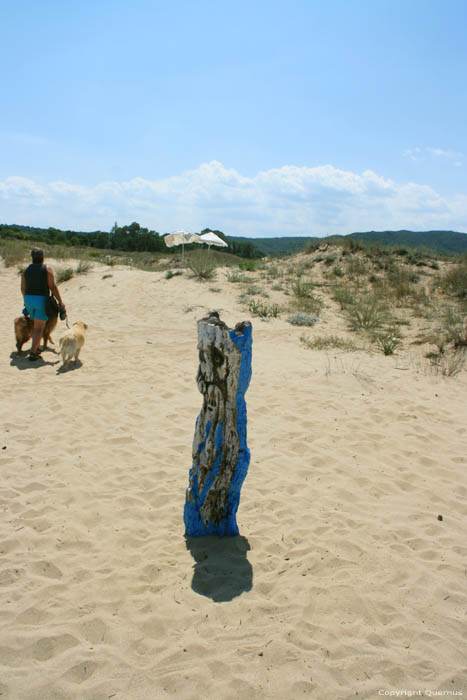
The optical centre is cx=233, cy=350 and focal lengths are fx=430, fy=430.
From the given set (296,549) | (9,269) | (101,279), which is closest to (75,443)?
(296,549)

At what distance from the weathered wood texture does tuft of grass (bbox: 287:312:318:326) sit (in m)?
7.86

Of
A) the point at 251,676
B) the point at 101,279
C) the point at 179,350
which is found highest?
the point at 101,279

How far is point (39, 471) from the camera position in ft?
13.4

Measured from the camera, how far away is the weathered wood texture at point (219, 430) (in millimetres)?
2799

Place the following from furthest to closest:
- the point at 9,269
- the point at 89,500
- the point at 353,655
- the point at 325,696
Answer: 1. the point at 9,269
2. the point at 89,500
3. the point at 353,655
4. the point at 325,696

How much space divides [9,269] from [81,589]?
15.5 metres

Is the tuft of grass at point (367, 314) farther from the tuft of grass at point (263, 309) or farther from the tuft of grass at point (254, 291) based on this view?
the tuft of grass at point (254, 291)

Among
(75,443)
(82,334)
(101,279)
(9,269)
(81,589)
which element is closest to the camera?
(81,589)

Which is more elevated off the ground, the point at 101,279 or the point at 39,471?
the point at 101,279

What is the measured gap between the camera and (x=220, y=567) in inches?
117

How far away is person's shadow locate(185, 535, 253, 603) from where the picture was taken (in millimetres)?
2762

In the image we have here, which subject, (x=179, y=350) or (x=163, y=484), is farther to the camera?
(x=179, y=350)

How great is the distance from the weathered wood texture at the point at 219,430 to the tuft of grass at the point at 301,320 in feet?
25.8

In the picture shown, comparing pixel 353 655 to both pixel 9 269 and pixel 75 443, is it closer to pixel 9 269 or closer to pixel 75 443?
pixel 75 443
